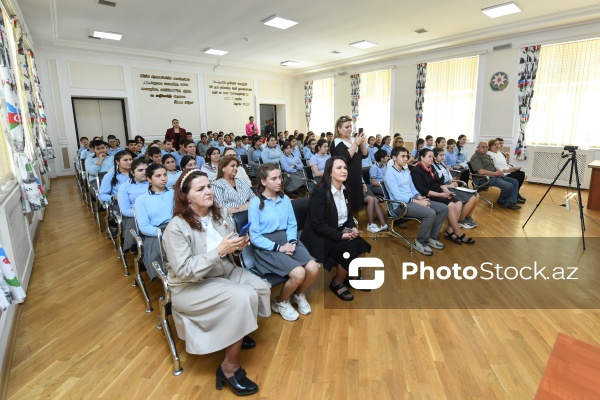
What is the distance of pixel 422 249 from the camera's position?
359cm

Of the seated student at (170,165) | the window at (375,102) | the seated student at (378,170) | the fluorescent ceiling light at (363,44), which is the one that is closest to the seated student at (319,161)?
the seated student at (378,170)

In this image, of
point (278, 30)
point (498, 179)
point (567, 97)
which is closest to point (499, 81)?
point (567, 97)

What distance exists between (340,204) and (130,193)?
1.96 meters

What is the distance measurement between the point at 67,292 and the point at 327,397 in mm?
2425

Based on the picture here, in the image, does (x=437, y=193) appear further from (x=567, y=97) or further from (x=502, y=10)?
(x=567, y=97)

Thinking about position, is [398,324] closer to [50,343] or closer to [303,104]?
[50,343]

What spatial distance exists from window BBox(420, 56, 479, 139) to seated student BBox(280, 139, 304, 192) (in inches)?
177

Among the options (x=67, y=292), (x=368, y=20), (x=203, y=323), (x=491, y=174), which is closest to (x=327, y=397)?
(x=203, y=323)

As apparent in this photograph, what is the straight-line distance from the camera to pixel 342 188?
2.79 meters

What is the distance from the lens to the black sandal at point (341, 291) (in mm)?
Result: 2676

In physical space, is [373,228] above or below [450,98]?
below

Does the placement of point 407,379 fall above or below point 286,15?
below

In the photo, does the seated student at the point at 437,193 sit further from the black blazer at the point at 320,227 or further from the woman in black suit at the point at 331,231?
the black blazer at the point at 320,227

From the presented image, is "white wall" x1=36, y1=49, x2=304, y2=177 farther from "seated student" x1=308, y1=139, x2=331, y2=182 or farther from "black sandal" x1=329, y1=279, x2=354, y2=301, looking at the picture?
"black sandal" x1=329, y1=279, x2=354, y2=301
